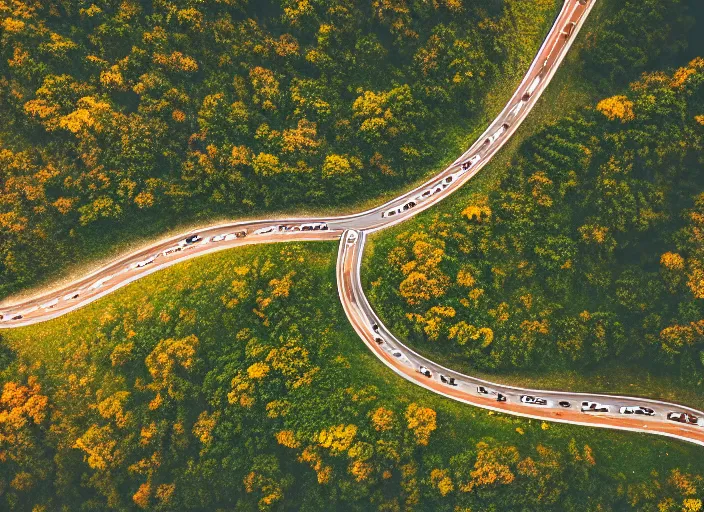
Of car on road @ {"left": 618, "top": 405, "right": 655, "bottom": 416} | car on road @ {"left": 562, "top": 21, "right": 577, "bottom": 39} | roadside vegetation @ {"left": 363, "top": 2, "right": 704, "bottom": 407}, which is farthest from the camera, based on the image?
car on road @ {"left": 562, "top": 21, "right": 577, "bottom": 39}

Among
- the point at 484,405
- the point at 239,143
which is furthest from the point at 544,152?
the point at 239,143

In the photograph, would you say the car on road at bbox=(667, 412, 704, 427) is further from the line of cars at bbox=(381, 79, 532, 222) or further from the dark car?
the dark car

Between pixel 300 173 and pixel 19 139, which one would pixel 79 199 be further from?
pixel 300 173

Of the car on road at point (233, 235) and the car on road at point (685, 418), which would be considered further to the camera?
the car on road at point (233, 235)

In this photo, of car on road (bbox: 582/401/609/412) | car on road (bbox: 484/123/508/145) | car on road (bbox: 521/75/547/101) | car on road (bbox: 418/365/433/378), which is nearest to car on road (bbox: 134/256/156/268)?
car on road (bbox: 418/365/433/378)

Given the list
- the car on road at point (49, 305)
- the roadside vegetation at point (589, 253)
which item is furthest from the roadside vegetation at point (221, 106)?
the roadside vegetation at point (589, 253)

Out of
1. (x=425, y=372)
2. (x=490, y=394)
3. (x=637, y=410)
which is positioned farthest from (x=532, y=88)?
(x=637, y=410)

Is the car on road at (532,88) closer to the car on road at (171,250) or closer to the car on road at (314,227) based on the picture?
the car on road at (314,227)
